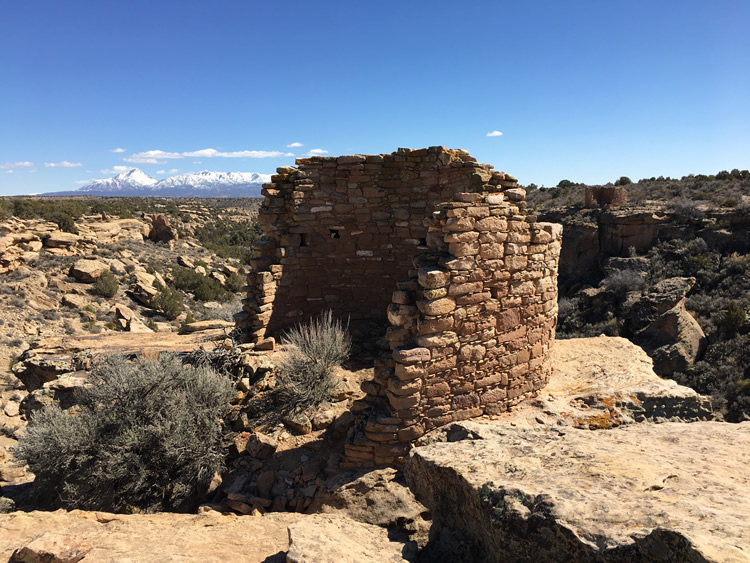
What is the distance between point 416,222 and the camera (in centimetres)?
788

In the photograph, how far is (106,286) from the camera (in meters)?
17.5

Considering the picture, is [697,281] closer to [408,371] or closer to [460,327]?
[460,327]

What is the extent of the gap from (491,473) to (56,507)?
497cm

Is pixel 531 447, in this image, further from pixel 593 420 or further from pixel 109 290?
pixel 109 290

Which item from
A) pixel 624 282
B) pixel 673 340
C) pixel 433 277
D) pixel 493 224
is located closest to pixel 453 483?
pixel 433 277

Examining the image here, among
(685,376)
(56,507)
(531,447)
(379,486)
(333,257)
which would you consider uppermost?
(333,257)

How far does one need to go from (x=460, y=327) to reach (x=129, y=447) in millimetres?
3808

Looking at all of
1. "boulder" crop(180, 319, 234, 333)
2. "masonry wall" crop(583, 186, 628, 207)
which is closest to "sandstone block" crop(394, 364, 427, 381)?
"boulder" crop(180, 319, 234, 333)

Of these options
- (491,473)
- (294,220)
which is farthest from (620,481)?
(294,220)

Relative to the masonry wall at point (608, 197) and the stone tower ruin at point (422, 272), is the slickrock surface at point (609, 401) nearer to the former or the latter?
the stone tower ruin at point (422, 272)

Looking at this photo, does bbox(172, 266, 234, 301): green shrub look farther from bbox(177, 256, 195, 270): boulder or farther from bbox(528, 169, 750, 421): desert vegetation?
bbox(528, 169, 750, 421): desert vegetation

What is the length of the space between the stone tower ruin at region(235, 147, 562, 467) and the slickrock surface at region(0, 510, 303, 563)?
4.34 ft

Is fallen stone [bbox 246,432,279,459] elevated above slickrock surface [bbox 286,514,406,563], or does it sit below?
below

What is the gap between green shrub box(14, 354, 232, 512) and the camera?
4.86 metres
